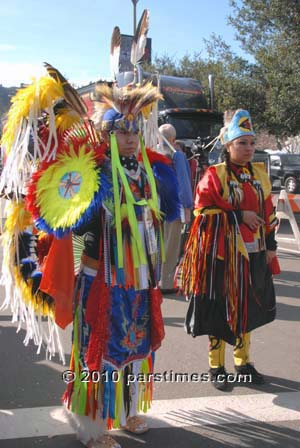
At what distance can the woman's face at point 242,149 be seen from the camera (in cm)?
340

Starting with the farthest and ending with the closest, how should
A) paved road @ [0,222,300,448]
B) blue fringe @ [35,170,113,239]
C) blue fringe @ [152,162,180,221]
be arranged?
1. blue fringe @ [152,162,180,221]
2. paved road @ [0,222,300,448]
3. blue fringe @ [35,170,113,239]

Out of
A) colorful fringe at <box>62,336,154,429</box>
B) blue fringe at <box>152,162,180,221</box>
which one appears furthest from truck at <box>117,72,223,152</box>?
colorful fringe at <box>62,336,154,429</box>

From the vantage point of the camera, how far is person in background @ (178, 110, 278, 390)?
11.2ft

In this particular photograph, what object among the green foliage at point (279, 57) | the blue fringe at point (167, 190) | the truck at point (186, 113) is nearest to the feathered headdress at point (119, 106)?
the blue fringe at point (167, 190)

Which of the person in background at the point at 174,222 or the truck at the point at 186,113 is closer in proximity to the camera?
the person in background at the point at 174,222

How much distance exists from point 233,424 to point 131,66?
7.67ft

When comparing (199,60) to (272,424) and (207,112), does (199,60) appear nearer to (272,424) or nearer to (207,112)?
(207,112)

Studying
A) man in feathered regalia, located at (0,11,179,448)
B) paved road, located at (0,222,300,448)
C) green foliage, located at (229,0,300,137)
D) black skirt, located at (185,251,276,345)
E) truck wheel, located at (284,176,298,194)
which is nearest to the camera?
man in feathered regalia, located at (0,11,179,448)

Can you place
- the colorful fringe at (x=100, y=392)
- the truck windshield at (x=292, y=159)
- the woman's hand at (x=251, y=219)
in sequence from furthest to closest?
the truck windshield at (x=292, y=159) < the woman's hand at (x=251, y=219) < the colorful fringe at (x=100, y=392)

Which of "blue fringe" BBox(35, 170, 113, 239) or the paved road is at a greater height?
"blue fringe" BBox(35, 170, 113, 239)

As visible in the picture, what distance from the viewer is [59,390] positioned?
341 centimetres

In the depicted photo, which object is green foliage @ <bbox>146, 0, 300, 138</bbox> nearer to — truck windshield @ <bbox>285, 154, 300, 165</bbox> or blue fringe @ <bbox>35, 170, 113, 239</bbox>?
truck windshield @ <bbox>285, 154, 300, 165</bbox>

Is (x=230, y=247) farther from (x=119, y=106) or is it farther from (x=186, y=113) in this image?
(x=186, y=113)

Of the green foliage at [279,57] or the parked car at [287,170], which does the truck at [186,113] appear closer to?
the green foliage at [279,57]
